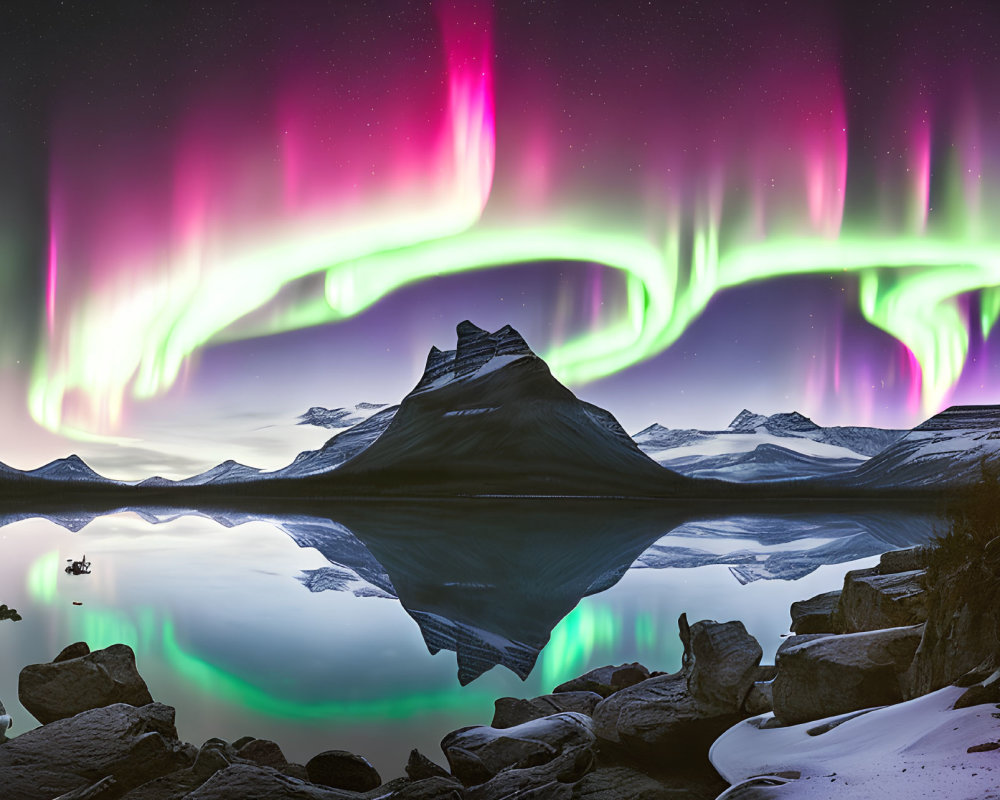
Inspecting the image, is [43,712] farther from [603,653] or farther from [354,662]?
[603,653]

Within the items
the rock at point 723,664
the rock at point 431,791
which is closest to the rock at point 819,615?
the rock at point 723,664

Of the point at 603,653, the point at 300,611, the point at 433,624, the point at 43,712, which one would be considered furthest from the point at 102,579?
the point at 603,653

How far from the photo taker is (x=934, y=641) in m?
7.66

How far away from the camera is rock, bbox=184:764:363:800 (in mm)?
6992

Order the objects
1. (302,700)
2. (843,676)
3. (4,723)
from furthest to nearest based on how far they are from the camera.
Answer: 1. (302,700)
2. (4,723)
3. (843,676)

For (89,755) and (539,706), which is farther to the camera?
(539,706)

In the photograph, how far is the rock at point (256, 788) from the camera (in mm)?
6992

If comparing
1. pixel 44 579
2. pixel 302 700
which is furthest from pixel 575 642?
pixel 44 579

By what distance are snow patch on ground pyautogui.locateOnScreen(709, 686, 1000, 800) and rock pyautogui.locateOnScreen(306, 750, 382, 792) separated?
3.94m

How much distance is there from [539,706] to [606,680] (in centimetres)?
215

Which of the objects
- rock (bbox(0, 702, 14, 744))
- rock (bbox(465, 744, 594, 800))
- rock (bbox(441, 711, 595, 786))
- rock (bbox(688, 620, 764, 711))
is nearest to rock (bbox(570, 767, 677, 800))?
rock (bbox(465, 744, 594, 800))

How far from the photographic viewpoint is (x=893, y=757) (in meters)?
5.99

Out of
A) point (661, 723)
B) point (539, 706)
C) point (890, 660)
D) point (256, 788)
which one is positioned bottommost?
point (539, 706)

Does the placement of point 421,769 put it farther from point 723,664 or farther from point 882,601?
point 882,601
